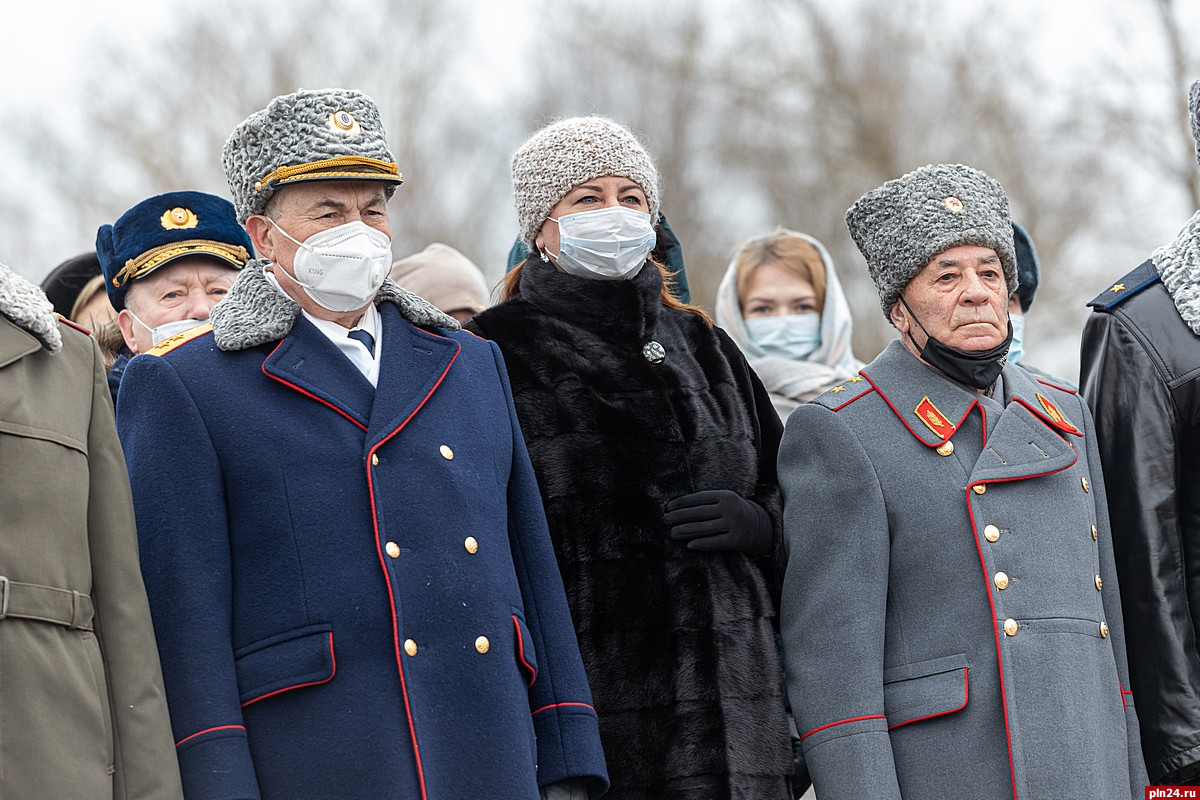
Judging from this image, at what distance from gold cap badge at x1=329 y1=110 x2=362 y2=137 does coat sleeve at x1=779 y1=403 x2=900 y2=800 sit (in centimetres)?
155

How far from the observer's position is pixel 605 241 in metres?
5.11

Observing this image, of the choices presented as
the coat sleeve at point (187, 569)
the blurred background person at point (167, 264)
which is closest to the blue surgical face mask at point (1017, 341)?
the blurred background person at point (167, 264)

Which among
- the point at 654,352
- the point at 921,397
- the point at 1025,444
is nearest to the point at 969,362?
the point at 921,397

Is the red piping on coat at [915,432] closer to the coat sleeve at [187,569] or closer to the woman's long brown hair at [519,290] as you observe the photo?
the woman's long brown hair at [519,290]

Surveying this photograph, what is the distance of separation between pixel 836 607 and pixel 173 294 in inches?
93.9

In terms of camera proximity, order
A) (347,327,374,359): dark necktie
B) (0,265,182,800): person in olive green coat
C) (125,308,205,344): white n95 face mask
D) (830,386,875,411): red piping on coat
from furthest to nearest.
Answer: (125,308,205,344): white n95 face mask < (830,386,875,411): red piping on coat < (347,327,374,359): dark necktie < (0,265,182,800): person in olive green coat

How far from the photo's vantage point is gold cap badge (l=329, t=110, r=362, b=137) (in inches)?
167

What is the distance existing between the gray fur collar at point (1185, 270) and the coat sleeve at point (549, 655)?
206 centimetres

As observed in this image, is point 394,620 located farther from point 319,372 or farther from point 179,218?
point 179,218

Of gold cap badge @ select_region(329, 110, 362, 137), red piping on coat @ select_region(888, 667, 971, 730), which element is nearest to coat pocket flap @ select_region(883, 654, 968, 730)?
red piping on coat @ select_region(888, 667, 971, 730)

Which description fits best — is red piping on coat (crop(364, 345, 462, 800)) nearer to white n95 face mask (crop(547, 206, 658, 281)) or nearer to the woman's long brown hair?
white n95 face mask (crop(547, 206, 658, 281))

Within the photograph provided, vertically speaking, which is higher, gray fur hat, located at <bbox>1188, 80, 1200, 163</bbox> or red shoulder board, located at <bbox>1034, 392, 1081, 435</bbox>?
gray fur hat, located at <bbox>1188, 80, 1200, 163</bbox>

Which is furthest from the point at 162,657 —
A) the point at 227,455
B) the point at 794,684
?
the point at 794,684

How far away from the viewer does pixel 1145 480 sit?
15.9 ft
